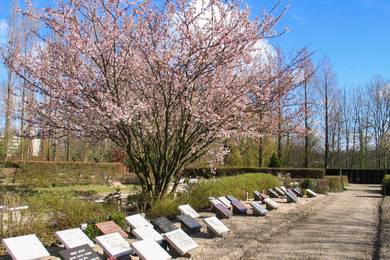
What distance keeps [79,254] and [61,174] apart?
51.6 ft

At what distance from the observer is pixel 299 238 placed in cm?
658

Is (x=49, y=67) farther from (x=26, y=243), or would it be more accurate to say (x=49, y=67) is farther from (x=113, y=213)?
(x=26, y=243)

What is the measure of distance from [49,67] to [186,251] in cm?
563

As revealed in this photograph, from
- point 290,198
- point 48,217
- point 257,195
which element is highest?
point 48,217

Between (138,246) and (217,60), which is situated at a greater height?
(217,60)

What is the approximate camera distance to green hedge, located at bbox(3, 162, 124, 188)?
16.1 m

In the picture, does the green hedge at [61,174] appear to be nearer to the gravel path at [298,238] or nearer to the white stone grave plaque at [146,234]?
the gravel path at [298,238]

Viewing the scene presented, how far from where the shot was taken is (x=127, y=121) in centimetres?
695

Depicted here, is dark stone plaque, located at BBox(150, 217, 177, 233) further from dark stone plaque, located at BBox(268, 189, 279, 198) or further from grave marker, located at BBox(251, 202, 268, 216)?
dark stone plaque, located at BBox(268, 189, 279, 198)

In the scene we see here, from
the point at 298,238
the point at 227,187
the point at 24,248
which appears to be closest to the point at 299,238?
the point at 298,238

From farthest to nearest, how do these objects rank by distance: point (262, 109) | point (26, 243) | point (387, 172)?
point (387, 172)
point (262, 109)
point (26, 243)

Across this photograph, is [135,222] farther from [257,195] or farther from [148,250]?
[257,195]

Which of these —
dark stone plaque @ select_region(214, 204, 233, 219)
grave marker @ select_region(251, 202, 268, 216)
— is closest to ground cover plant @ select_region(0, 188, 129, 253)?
dark stone plaque @ select_region(214, 204, 233, 219)

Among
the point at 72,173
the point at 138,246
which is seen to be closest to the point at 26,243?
the point at 138,246
